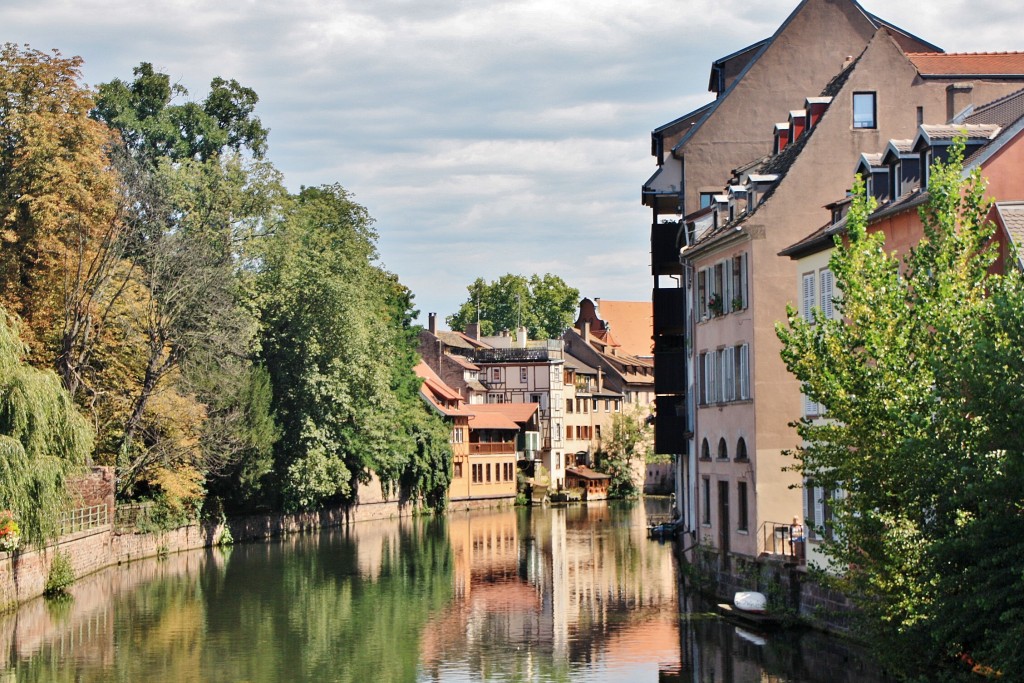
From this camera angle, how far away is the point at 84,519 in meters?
43.3

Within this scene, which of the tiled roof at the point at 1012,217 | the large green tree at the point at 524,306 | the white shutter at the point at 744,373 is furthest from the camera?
the large green tree at the point at 524,306

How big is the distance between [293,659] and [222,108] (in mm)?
50014

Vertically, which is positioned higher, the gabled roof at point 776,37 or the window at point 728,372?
the gabled roof at point 776,37

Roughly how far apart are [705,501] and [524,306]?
94.4 meters

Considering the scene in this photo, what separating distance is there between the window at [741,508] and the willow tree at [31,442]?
16.0 m

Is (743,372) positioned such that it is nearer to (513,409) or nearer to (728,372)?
(728,372)

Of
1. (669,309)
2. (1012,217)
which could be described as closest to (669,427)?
(669,309)

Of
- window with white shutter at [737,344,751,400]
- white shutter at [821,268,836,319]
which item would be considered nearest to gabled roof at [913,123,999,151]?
white shutter at [821,268,836,319]

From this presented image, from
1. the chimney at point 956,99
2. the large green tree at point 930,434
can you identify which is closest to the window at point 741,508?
the chimney at point 956,99

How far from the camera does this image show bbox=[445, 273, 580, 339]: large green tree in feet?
430

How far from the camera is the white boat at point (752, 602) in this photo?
97.7ft

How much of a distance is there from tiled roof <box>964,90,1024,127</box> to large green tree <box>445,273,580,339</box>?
100296mm

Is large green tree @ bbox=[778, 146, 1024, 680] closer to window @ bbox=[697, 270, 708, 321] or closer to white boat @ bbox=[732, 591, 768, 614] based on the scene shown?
white boat @ bbox=[732, 591, 768, 614]

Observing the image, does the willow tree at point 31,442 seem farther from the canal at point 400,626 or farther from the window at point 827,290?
the window at point 827,290
